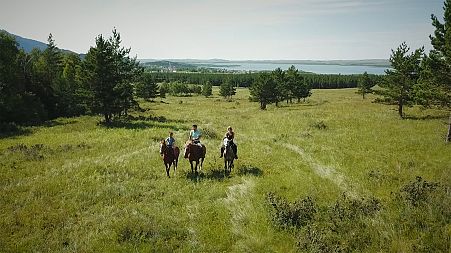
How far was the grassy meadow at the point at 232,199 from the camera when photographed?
31.6 ft

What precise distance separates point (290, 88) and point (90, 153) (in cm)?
5524

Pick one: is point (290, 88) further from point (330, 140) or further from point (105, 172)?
point (105, 172)

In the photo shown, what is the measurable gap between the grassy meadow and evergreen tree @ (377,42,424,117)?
16.6 m

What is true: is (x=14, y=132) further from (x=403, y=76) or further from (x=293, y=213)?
(x=403, y=76)

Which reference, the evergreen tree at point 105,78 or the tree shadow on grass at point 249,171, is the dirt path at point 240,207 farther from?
the evergreen tree at point 105,78

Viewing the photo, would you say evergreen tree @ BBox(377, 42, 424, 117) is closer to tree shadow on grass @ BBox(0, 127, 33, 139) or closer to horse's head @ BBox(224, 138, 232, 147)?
horse's head @ BBox(224, 138, 232, 147)

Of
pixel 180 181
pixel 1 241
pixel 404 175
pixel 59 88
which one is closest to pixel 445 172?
pixel 404 175

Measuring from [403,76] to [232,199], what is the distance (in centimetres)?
3510

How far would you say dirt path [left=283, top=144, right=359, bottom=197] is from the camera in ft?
47.2

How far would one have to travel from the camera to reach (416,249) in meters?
8.68

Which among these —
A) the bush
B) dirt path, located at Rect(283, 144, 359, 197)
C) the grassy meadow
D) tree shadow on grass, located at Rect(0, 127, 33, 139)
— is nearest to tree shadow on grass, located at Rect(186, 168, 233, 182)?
the grassy meadow

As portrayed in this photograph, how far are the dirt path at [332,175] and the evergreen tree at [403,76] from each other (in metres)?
24.6

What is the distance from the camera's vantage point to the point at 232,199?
43.0 feet

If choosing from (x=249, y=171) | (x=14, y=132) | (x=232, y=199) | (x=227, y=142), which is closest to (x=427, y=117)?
(x=249, y=171)
